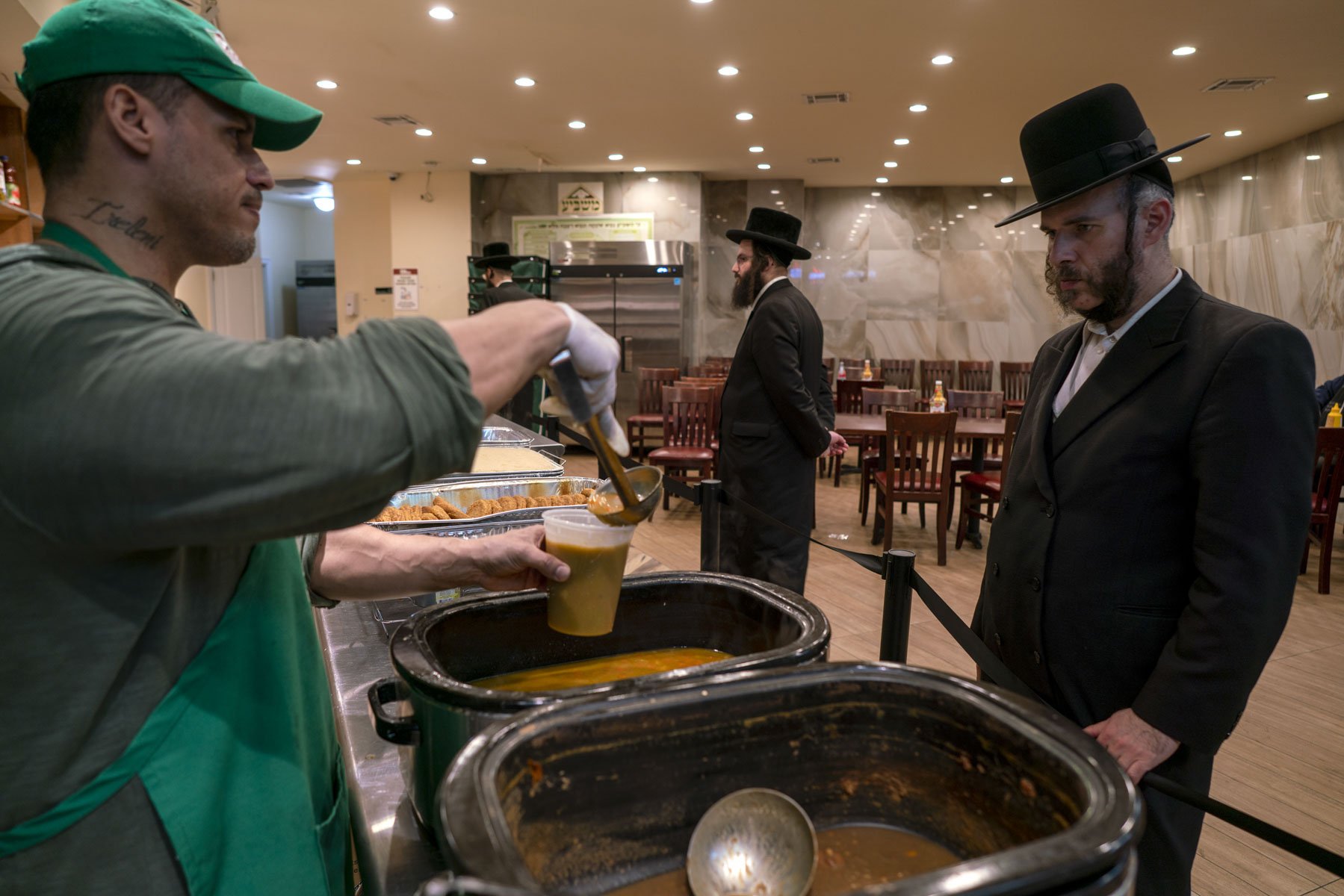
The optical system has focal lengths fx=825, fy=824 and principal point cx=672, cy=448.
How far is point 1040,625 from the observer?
1458 mm

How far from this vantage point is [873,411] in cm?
717

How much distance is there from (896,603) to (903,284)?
10.3m

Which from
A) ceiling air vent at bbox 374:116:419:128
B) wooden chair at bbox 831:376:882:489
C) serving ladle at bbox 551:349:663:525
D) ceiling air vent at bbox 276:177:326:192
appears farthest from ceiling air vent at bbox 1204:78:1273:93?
ceiling air vent at bbox 276:177:326:192

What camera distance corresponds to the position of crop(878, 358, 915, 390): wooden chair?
10.5 m

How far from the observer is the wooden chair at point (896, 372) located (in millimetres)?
10539

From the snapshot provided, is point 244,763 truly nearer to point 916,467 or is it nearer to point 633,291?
point 916,467

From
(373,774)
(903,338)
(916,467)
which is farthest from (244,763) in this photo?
(903,338)

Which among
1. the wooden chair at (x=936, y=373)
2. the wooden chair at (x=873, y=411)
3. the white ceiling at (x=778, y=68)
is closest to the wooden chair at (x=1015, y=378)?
the wooden chair at (x=936, y=373)

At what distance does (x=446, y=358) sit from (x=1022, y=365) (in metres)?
10.2

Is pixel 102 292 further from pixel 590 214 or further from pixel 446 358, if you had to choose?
pixel 590 214

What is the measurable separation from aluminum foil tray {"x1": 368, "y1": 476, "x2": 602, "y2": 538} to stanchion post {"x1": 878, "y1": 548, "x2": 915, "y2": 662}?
25.5 inches

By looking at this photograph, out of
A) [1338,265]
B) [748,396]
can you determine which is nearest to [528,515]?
[748,396]

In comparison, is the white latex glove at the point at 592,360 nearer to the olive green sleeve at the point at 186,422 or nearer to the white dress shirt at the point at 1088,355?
the olive green sleeve at the point at 186,422

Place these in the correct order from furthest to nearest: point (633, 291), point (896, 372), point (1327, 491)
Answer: point (896, 372), point (633, 291), point (1327, 491)
